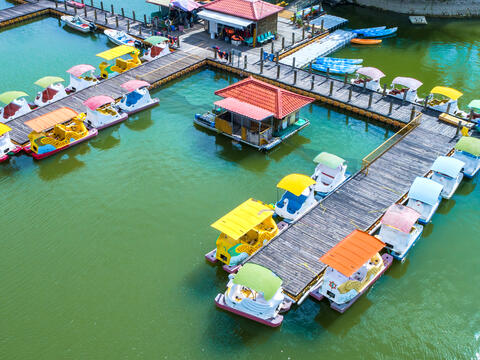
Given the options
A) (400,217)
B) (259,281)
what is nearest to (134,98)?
(259,281)

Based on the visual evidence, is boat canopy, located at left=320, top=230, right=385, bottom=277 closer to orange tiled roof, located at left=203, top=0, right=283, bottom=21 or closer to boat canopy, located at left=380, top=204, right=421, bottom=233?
boat canopy, located at left=380, top=204, right=421, bottom=233

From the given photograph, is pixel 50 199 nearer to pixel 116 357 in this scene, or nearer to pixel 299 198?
pixel 116 357

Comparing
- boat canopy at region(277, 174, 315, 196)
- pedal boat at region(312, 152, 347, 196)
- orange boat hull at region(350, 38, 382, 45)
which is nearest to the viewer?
boat canopy at region(277, 174, 315, 196)

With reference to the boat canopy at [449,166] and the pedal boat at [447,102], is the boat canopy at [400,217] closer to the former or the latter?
the boat canopy at [449,166]

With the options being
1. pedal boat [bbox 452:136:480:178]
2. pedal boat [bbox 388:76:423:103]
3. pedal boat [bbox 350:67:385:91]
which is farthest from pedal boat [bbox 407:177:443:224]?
pedal boat [bbox 350:67:385:91]

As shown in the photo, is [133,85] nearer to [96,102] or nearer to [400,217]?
[96,102]
